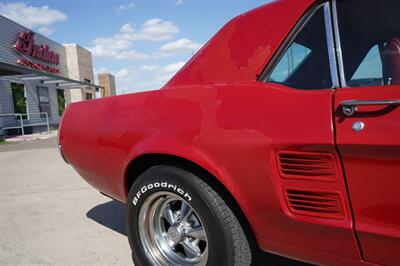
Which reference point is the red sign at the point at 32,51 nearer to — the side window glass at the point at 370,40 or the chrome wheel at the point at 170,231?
the chrome wheel at the point at 170,231

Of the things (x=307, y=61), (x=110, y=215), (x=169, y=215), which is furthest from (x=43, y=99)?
(x=307, y=61)

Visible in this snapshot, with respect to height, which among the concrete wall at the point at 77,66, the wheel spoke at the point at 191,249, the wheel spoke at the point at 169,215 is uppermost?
the concrete wall at the point at 77,66

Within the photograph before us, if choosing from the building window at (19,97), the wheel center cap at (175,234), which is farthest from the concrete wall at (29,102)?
the wheel center cap at (175,234)

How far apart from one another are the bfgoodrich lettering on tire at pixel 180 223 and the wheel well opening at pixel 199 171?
0.11ft

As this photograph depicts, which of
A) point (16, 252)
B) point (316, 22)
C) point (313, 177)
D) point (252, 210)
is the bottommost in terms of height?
point (16, 252)

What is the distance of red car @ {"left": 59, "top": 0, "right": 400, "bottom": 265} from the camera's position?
1.63 metres

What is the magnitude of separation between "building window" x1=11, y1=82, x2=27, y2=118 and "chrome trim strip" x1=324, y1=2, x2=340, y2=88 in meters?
20.4

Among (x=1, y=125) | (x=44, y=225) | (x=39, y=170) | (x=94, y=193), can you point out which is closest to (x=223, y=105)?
(x=44, y=225)

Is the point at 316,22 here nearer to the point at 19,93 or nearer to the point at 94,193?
the point at 94,193

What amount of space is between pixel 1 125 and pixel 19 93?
4.03 meters

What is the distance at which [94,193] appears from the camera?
5.28 m

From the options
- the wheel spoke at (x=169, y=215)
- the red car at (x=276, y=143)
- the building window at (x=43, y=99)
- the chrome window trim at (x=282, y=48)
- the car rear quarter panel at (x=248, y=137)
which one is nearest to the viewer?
the red car at (x=276, y=143)

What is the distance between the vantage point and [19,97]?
2033cm

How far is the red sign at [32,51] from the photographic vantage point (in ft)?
68.1
